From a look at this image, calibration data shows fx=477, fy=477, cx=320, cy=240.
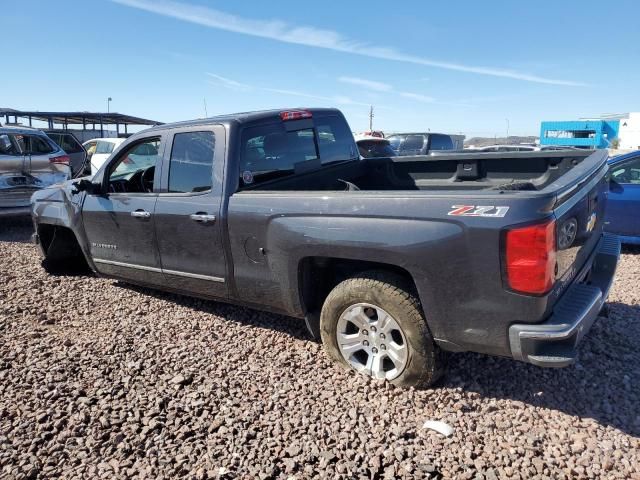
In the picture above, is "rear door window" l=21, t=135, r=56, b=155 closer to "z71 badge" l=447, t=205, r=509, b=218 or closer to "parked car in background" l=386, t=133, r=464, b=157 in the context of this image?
"parked car in background" l=386, t=133, r=464, b=157

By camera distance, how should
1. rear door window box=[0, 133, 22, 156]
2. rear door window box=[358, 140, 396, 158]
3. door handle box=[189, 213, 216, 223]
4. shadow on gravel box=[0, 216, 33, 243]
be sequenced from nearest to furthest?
door handle box=[189, 213, 216, 223], shadow on gravel box=[0, 216, 33, 243], rear door window box=[0, 133, 22, 156], rear door window box=[358, 140, 396, 158]

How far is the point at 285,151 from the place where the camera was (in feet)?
13.2

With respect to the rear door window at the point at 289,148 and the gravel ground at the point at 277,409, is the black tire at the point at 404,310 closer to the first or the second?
the gravel ground at the point at 277,409

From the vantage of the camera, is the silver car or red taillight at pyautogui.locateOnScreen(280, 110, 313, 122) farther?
the silver car

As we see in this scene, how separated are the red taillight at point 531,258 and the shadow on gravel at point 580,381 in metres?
0.95

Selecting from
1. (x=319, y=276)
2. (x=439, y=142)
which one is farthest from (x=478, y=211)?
(x=439, y=142)

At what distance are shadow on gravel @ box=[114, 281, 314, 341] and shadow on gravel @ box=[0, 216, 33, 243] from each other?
4.61 metres

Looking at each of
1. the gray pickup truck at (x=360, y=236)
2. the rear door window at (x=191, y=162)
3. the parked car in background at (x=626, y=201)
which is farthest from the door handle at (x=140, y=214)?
the parked car in background at (x=626, y=201)

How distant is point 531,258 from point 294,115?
98.1 inches

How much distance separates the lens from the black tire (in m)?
2.86

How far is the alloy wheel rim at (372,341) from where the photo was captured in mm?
3020

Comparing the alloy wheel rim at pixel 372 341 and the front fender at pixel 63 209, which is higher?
the front fender at pixel 63 209

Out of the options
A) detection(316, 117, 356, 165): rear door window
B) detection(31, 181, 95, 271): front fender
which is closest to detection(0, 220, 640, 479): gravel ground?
detection(31, 181, 95, 271): front fender

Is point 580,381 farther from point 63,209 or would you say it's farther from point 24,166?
point 24,166
